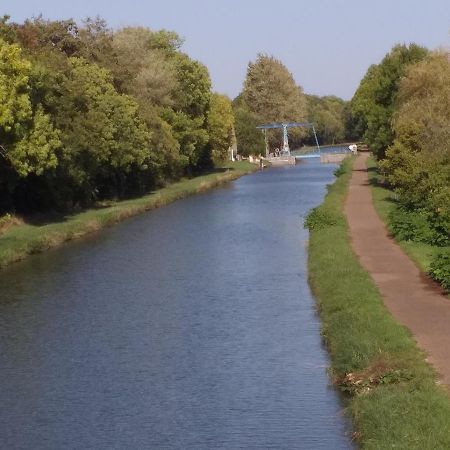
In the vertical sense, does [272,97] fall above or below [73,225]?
above

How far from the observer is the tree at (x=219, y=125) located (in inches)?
3561

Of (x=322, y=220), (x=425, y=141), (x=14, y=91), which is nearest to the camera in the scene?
(x=14, y=91)

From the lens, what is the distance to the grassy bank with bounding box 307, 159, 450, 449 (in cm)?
1314

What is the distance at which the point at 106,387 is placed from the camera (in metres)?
17.8

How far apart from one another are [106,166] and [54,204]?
7887mm

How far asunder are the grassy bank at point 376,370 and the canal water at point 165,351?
1.42ft

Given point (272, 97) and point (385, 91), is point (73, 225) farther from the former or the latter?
point (272, 97)

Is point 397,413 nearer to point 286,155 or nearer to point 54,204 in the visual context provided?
point 54,204

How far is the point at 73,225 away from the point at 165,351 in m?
22.7

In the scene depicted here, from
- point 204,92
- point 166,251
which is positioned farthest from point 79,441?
point 204,92

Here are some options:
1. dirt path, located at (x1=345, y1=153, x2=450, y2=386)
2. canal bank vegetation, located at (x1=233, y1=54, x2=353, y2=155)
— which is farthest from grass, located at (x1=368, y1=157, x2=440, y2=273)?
canal bank vegetation, located at (x1=233, y1=54, x2=353, y2=155)

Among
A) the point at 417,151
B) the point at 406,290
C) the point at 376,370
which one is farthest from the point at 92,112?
the point at 376,370

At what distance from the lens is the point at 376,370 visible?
16281mm

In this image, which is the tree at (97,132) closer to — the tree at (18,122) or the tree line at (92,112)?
the tree line at (92,112)
